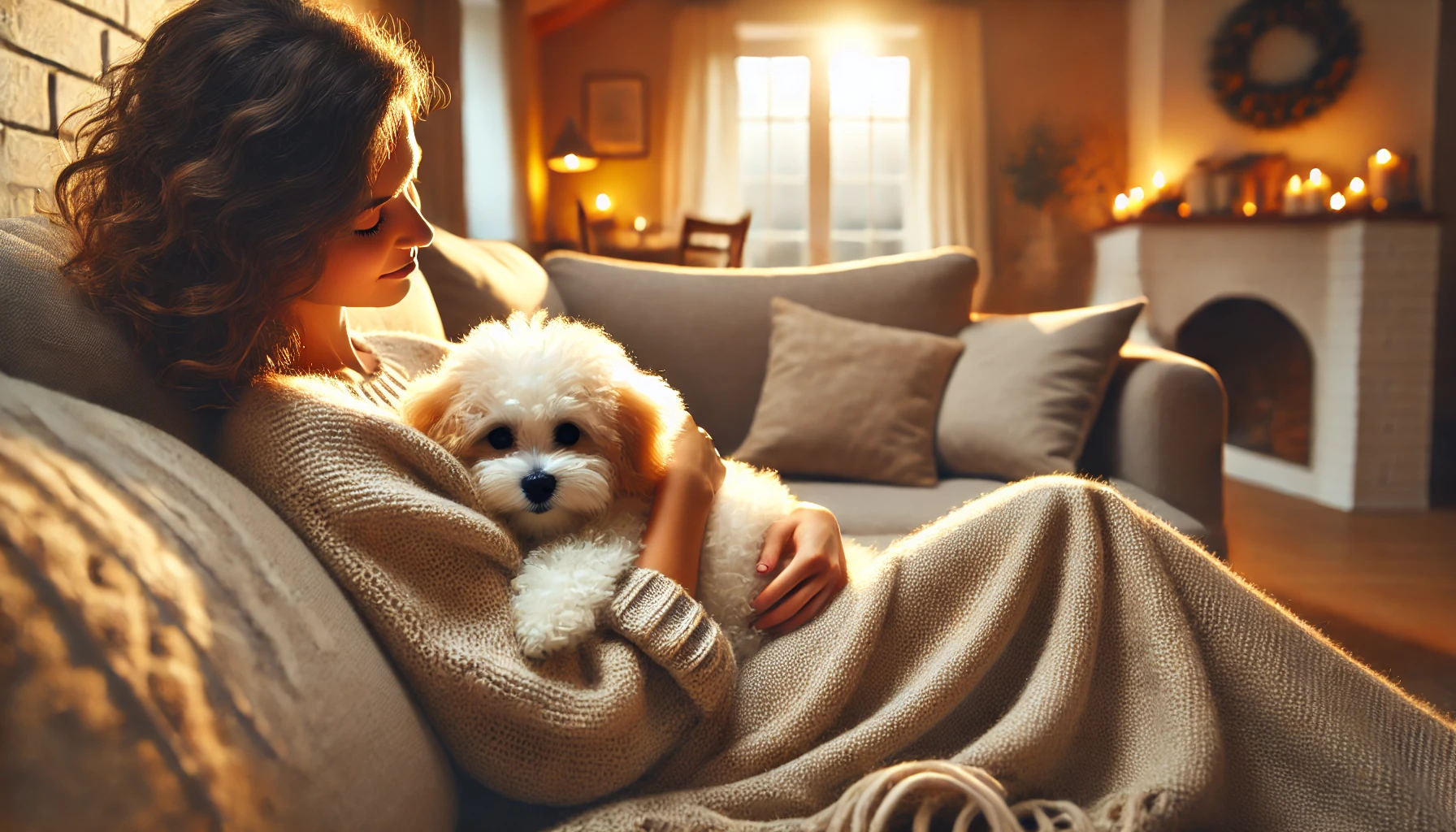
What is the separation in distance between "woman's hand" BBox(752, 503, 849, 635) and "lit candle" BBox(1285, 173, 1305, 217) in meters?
4.20

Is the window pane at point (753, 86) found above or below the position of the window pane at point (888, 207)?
above

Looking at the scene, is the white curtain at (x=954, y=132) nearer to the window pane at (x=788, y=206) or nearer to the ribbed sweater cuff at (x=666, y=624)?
the window pane at (x=788, y=206)

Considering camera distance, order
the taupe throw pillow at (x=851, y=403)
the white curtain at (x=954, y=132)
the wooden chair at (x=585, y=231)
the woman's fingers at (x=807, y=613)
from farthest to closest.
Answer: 1. the white curtain at (x=954, y=132)
2. the wooden chair at (x=585, y=231)
3. the taupe throw pillow at (x=851, y=403)
4. the woman's fingers at (x=807, y=613)

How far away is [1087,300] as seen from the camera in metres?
5.89

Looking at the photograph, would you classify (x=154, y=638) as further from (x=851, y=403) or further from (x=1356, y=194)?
(x=1356, y=194)

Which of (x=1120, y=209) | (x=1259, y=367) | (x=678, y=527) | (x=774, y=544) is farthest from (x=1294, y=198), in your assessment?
(x=678, y=527)

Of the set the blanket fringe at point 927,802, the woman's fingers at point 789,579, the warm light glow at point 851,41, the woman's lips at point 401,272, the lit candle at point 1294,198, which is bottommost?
the blanket fringe at point 927,802

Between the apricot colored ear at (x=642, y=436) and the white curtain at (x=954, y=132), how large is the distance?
5171 millimetres

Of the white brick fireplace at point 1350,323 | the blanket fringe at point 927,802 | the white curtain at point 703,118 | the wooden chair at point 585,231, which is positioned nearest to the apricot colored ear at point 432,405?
the blanket fringe at point 927,802

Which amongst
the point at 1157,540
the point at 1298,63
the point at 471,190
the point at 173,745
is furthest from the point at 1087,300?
the point at 173,745

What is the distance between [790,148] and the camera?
20.0 ft

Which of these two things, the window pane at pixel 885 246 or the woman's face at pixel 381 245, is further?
the window pane at pixel 885 246

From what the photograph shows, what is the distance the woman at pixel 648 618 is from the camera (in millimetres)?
717

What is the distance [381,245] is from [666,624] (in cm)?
46
